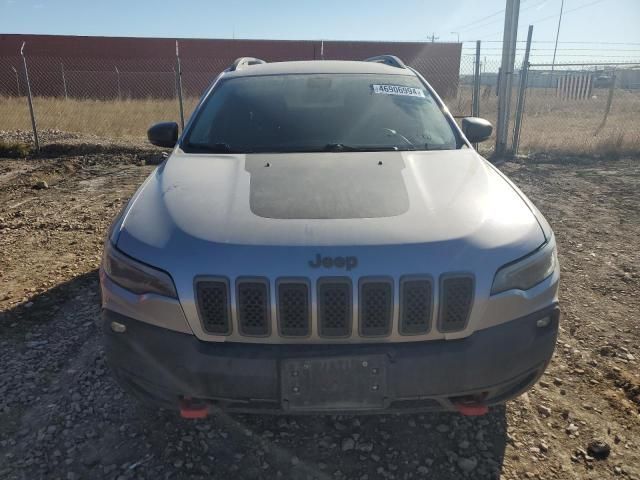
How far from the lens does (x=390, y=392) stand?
197cm

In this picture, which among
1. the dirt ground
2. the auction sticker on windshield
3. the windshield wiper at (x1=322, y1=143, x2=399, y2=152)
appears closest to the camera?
the dirt ground

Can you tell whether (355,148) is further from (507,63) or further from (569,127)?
(569,127)

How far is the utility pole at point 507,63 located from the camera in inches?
372

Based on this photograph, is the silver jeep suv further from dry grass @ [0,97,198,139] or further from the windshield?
dry grass @ [0,97,198,139]

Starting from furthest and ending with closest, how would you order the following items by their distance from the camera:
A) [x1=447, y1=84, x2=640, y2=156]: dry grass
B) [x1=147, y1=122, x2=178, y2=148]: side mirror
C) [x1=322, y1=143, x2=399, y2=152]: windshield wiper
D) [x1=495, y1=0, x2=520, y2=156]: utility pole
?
[x1=447, y1=84, x2=640, y2=156]: dry grass
[x1=495, y1=0, x2=520, y2=156]: utility pole
[x1=147, y1=122, x2=178, y2=148]: side mirror
[x1=322, y1=143, x2=399, y2=152]: windshield wiper

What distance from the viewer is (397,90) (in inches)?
141

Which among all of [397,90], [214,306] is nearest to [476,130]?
[397,90]

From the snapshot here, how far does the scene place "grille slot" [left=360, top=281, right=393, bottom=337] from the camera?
1937 mm


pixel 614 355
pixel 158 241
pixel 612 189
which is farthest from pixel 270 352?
pixel 612 189

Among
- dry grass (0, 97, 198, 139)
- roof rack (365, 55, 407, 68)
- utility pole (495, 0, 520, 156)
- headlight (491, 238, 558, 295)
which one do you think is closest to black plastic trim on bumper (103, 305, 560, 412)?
headlight (491, 238, 558, 295)

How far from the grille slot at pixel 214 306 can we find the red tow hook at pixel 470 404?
0.95m

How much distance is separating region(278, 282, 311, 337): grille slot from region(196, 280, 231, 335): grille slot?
0.21 meters

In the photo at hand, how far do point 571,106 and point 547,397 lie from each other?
17.9m

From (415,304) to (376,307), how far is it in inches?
5.8
